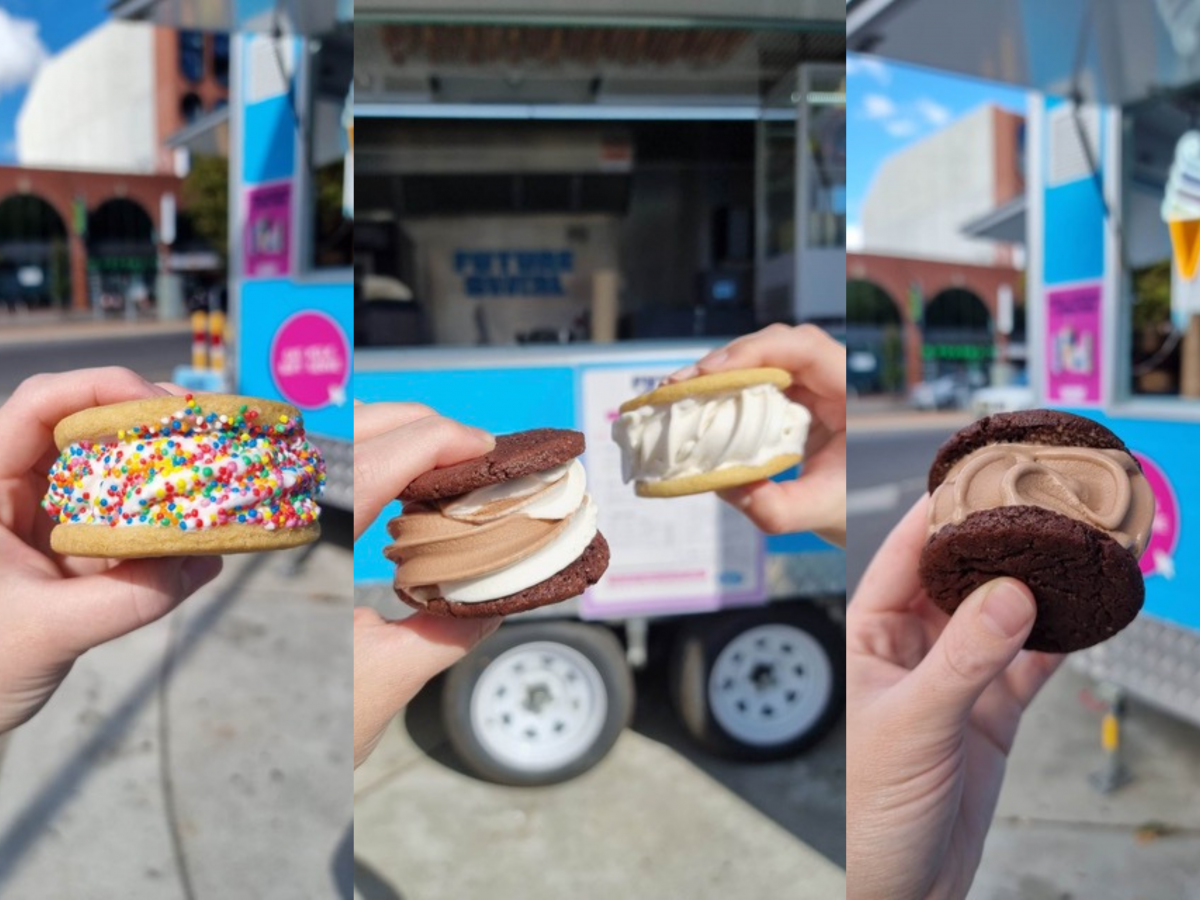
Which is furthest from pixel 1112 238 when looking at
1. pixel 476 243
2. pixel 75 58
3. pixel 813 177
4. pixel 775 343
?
pixel 75 58

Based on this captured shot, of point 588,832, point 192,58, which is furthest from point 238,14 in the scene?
point 588,832

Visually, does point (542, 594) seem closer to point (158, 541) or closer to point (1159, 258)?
point (158, 541)

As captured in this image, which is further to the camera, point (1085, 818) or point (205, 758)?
point (205, 758)

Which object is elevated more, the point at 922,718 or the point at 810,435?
the point at 810,435

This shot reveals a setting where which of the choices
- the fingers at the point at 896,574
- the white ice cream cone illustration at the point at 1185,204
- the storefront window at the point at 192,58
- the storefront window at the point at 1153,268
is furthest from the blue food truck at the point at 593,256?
the storefront window at the point at 192,58

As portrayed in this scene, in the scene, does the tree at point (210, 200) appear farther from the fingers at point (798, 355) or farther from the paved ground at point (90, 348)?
the fingers at point (798, 355)
